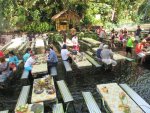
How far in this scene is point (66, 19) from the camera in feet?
134

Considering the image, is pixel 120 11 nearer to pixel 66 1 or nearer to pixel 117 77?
pixel 66 1

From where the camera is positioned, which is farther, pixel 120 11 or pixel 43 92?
pixel 120 11

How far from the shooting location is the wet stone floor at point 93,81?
1230 centimetres

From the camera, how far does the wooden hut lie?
131 ft

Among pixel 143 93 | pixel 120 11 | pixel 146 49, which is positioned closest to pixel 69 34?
pixel 120 11

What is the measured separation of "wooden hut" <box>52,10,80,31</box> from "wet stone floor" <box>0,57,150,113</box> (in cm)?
2260

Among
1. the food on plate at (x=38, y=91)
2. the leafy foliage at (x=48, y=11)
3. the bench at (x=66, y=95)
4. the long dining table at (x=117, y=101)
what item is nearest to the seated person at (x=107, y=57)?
the bench at (x=66, y=95)

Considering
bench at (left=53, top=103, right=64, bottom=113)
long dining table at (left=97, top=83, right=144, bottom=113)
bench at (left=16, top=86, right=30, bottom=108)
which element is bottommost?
bench at (left=16, top=86, right=30, bottom=108)

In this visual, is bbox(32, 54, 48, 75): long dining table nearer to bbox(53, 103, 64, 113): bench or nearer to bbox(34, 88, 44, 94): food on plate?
bbox(34, 88, 44, 94): food on plate

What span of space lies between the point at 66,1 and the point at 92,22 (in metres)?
5.72

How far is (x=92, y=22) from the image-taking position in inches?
1711

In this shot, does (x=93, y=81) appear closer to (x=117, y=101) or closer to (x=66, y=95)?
Answer: (x=66, y=95)

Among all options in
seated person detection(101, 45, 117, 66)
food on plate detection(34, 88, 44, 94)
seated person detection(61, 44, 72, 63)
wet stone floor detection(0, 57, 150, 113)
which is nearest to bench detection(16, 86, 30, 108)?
food on plate detection(34, 88, 44, 94)

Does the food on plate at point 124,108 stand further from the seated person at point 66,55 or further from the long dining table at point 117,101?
the seated person at point 66,55
